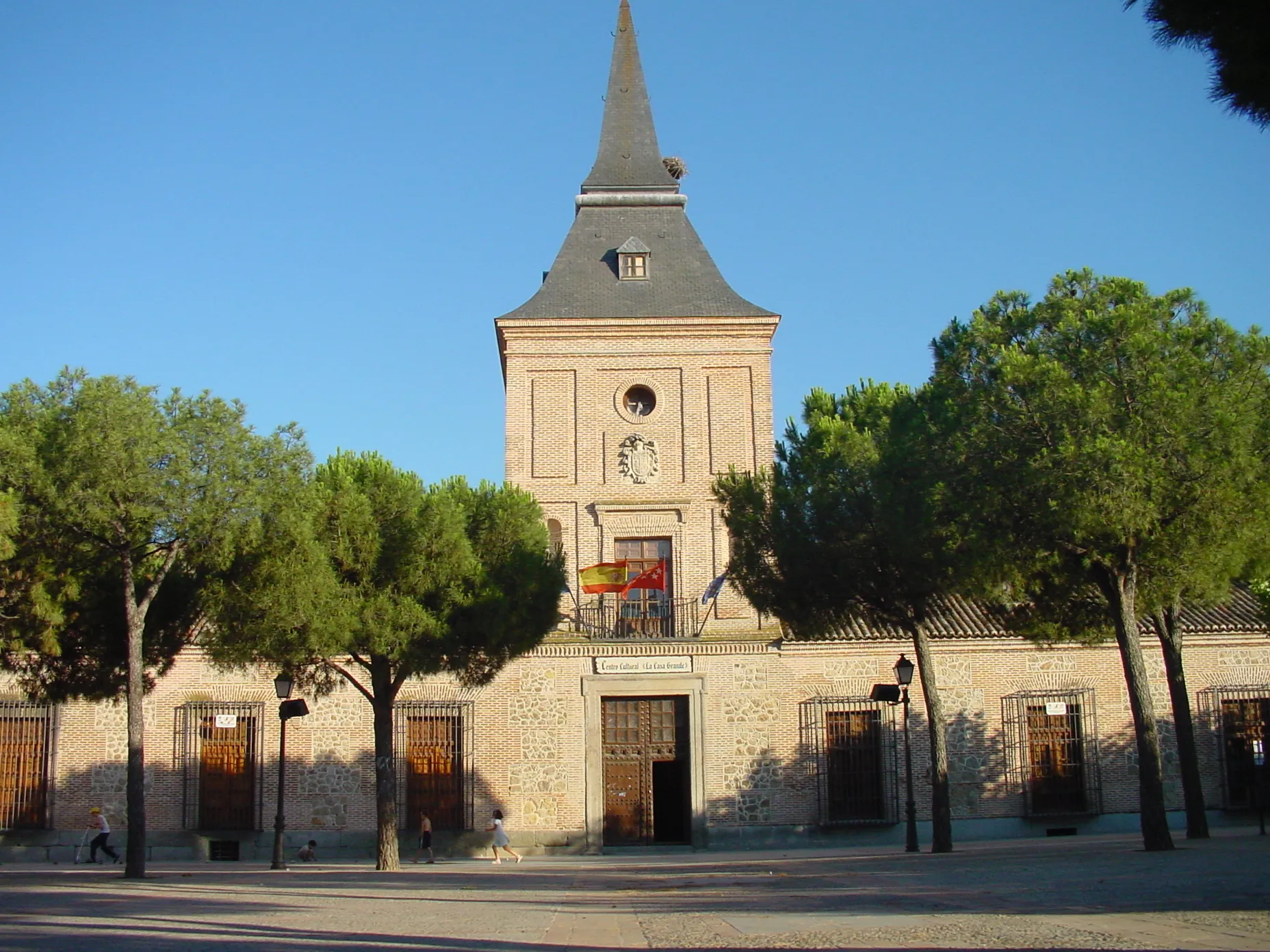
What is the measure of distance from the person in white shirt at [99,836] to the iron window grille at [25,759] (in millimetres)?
969

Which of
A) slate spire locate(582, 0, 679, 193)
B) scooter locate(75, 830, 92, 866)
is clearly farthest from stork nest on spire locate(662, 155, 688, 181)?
scooter locate(75, 830, 92, 866)

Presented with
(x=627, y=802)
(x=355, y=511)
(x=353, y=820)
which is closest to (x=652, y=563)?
(x=627, y=802)

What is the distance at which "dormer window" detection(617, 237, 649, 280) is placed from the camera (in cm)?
2914

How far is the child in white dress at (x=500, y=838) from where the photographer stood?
22.8 meters

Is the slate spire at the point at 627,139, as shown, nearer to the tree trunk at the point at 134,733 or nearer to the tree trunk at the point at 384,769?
the tree trunk at the point at 384,769

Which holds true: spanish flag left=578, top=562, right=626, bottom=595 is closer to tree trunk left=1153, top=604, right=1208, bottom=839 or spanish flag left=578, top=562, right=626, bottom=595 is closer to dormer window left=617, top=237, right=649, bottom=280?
dormer window left=617, top=237, right=649, bottom=280

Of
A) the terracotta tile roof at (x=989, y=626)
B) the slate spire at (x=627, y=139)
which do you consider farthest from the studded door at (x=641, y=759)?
the slate spire at (x=627, y=139)

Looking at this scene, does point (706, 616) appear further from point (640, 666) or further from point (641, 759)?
point (641, 759)

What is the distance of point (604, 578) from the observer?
82.3 feet

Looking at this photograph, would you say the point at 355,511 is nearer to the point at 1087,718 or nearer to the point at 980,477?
the point at 980,477

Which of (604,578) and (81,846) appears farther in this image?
(604,578)

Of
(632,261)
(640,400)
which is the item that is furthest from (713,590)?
(632,261)

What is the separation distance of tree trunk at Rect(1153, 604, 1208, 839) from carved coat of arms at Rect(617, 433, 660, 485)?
11978 mm

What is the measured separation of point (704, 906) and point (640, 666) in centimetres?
1411
